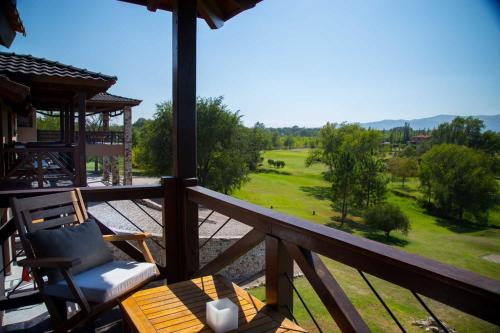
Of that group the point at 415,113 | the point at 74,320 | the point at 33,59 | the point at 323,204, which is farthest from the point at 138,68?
the point at 415,113

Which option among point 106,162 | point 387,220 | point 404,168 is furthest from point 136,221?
point 404,168

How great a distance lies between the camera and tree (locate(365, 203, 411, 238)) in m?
19.9

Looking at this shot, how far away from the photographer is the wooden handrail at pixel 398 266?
778mm

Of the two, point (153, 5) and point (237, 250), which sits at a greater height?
point (153, 5)

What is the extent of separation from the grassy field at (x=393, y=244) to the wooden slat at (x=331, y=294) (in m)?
0.44

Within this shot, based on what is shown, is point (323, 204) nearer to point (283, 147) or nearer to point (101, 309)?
point (101, 309)

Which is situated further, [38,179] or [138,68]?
[138,68]

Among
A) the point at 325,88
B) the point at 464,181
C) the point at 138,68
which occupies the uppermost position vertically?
the point at 325,88

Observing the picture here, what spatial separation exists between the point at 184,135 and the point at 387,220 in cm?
1979

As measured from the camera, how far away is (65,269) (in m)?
1.82

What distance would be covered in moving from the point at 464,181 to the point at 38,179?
3086 cm

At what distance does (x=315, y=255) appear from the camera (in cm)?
138

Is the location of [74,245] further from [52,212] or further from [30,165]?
[30,165]

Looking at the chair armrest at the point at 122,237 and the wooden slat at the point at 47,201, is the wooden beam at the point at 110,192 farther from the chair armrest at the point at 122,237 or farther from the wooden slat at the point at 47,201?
the chair armrest at the point at 122,237
